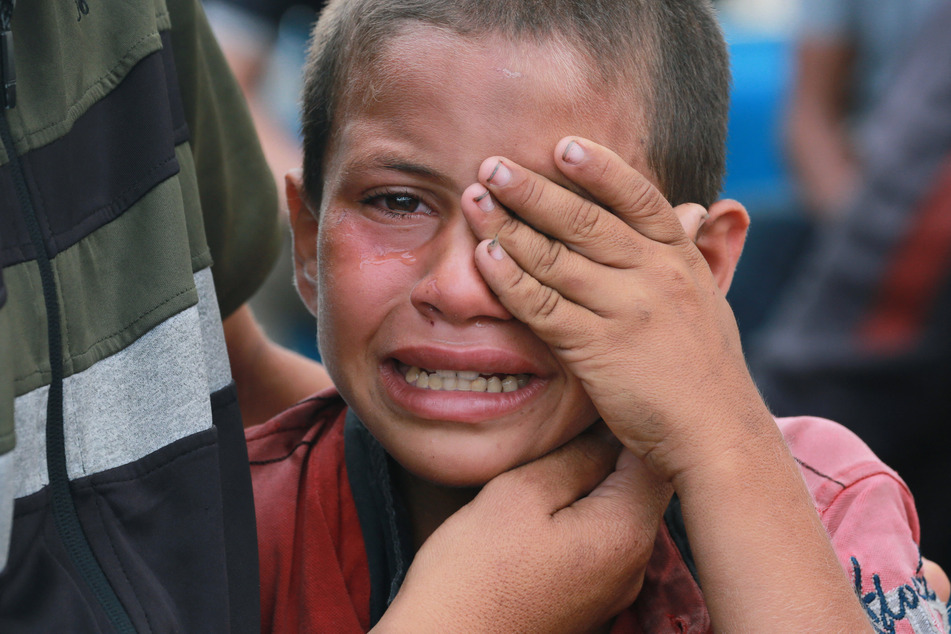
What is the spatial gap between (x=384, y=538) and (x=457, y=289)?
499 mm

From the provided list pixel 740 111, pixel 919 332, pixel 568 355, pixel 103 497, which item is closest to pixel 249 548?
pixel 103 497

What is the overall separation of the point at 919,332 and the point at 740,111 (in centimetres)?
264

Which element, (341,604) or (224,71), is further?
(224,71)

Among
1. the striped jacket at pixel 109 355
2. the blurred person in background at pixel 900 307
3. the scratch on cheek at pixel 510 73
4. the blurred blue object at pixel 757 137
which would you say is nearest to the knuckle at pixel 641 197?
the scratch on cheek at pixel 510 73

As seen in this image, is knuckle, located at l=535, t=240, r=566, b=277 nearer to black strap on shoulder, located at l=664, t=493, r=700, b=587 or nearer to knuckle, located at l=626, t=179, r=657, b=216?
knuckle, located at l=626, t=179, r=657, b=216

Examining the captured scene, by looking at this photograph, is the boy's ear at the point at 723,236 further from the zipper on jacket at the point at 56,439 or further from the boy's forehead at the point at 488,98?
the zipper on jacket at the point at 56,439

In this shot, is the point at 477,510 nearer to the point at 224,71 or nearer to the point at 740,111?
the point at 224,71

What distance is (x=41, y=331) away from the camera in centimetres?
106

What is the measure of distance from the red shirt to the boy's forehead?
0.56 meters

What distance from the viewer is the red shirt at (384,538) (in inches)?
61.1

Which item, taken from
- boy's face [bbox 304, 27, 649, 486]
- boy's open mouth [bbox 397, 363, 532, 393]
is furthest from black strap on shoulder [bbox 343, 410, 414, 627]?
boy's open mouth [bbox 397, 363, 532, 393]

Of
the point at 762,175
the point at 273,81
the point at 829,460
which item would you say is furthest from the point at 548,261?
the point at 762,175

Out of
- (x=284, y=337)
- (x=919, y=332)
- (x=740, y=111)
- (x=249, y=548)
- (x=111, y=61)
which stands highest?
(x=111, y=61)

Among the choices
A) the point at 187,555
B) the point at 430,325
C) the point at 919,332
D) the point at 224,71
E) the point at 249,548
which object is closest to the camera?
the point at 187,555
